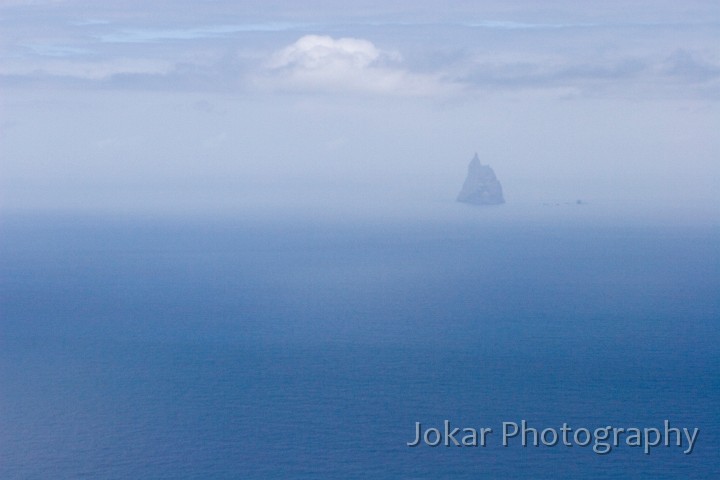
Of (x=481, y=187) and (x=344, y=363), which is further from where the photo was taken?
(x=481, y=187)

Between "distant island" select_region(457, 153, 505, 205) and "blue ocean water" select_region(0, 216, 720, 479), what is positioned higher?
"distant island" select_region(457, 153, 505, 205)

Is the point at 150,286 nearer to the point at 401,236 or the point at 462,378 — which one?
the point at 462,378

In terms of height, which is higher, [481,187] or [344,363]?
[481,187]

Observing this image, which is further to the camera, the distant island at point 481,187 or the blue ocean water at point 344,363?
the distant island at point 481,187

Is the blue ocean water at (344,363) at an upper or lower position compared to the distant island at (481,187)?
lower
